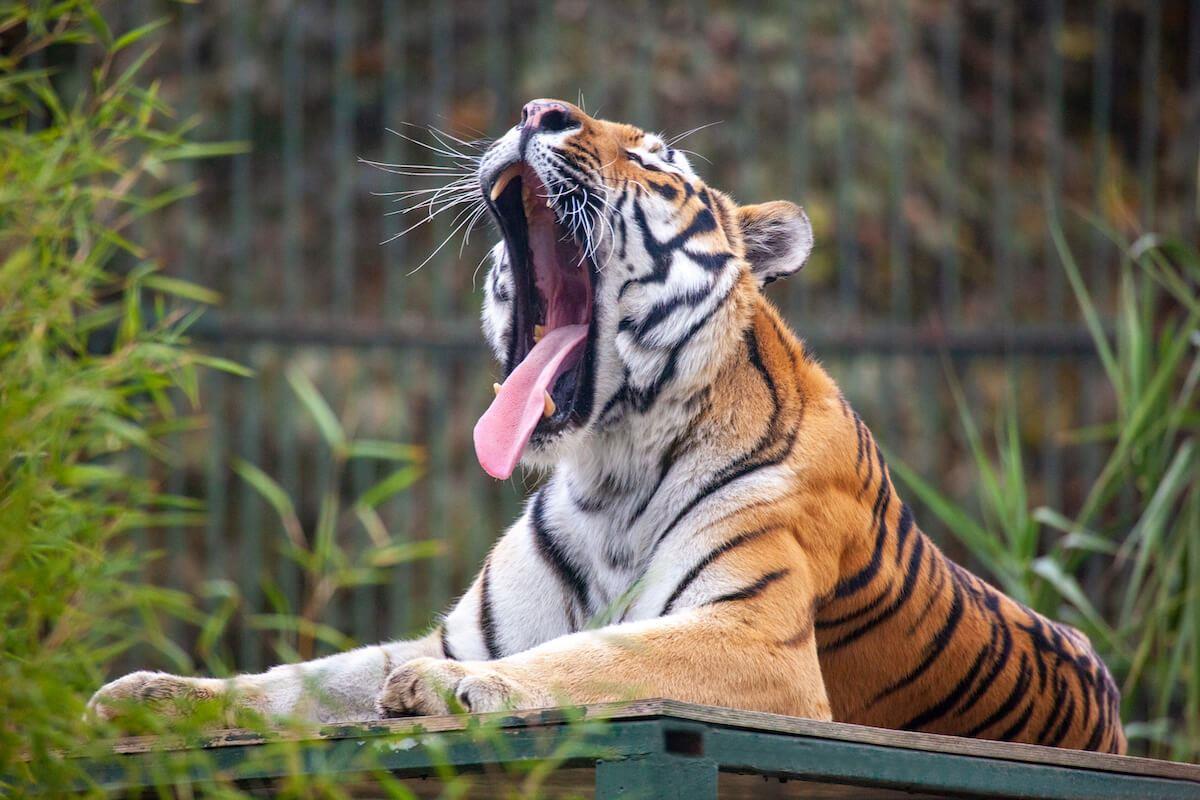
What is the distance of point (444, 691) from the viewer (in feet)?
4.68

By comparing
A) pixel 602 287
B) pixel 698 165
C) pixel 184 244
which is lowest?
pixel 602 287

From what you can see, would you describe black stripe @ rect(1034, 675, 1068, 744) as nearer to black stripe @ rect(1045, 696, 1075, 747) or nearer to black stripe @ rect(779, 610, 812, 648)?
black stripe @ rect(1045, 696, 1075, 747)

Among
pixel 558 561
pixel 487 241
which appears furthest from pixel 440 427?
pixel 558 561

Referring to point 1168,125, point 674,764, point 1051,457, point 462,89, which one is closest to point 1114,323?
point 1051,457

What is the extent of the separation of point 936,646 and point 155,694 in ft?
3.49

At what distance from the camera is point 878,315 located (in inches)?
210

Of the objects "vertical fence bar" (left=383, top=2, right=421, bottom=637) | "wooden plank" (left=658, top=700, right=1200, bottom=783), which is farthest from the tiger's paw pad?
"vertical fence bar" (left=383, top=2, right=421, bottom=637)

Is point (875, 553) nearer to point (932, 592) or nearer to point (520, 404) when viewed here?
point (932, 592)

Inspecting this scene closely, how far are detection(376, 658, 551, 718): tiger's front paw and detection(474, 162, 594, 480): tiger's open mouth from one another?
455mm

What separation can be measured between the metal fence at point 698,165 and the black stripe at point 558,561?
2259 mm

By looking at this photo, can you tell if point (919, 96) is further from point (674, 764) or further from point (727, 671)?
point (674, 764)

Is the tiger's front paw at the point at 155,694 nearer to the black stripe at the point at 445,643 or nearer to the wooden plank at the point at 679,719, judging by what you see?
the wooden plank at the point at 679,719

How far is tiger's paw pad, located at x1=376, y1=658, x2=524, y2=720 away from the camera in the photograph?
1428 mm

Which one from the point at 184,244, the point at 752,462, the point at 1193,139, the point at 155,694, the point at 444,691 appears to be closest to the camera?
the point at 444,691
